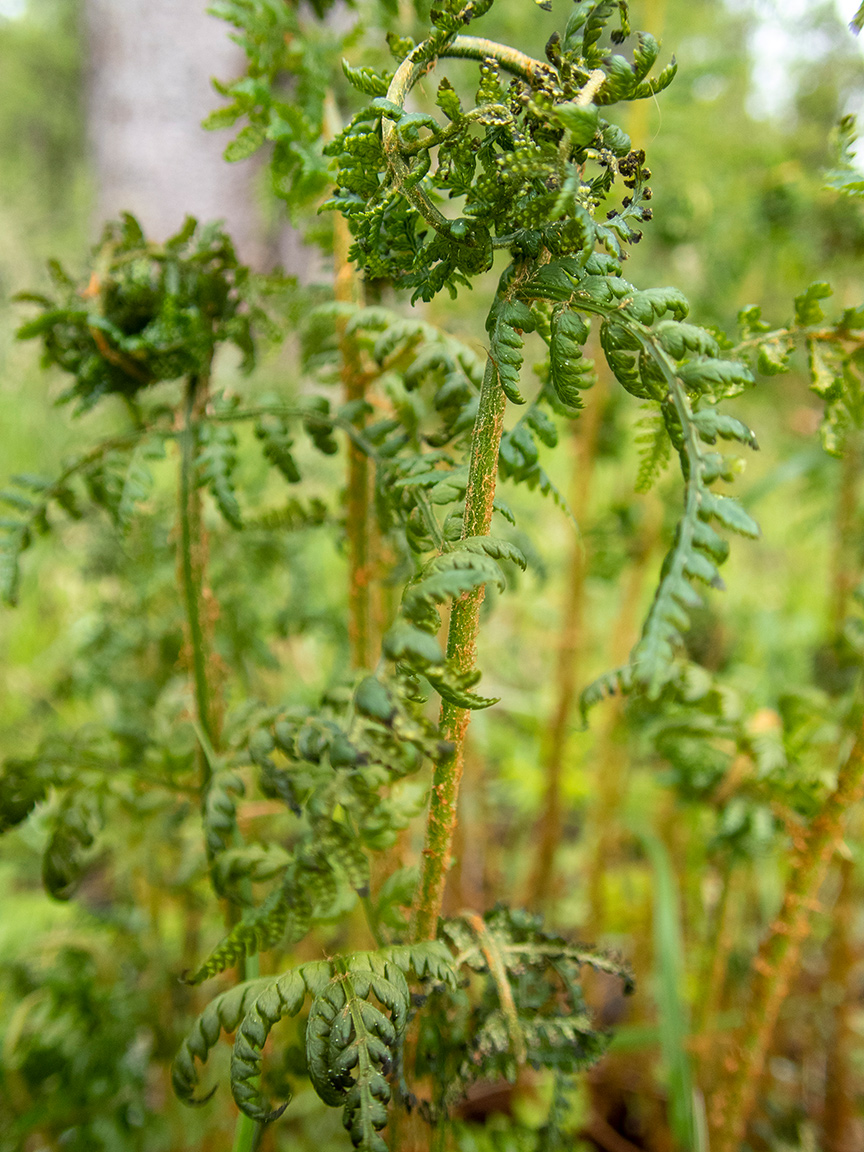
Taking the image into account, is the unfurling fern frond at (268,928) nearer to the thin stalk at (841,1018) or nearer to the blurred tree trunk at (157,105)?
the thin stalk at (841,1018)

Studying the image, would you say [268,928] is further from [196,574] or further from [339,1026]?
[196,574]

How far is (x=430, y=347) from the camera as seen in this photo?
665 mm

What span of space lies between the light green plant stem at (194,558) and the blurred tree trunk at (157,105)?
1475 mm

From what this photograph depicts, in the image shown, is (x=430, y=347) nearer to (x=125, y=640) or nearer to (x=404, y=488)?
(x=404, y=488)

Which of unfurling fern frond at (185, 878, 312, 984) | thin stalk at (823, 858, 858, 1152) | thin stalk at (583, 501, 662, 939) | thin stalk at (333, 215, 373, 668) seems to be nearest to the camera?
unfurling fern frond at (185, 878, 312, 984)

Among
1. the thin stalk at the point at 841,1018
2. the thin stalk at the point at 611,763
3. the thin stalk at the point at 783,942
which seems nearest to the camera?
the thin stalk at the point at 783,942

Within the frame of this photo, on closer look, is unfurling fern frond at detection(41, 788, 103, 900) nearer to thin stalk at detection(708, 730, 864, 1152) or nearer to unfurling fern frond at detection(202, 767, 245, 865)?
unfurling fern frond at detection(202, 767, 245, 865)

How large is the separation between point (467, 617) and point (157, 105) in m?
2.05

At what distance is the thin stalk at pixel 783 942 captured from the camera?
0.66 meters

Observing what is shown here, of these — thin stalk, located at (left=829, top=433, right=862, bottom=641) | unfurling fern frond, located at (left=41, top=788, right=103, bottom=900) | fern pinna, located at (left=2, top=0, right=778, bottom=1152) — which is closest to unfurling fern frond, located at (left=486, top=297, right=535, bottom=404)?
fern pinna, located at (left=2, top=0, right=778, bottom=1152)

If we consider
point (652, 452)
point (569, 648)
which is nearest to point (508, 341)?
point (652, 452)

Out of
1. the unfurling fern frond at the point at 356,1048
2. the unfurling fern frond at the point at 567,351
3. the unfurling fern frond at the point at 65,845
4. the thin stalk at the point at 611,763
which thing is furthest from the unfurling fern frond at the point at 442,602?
the thin stalk at the point at 611,763

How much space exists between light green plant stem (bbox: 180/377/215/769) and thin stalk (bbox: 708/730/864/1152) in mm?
564

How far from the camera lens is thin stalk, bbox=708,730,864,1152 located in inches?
25.9
